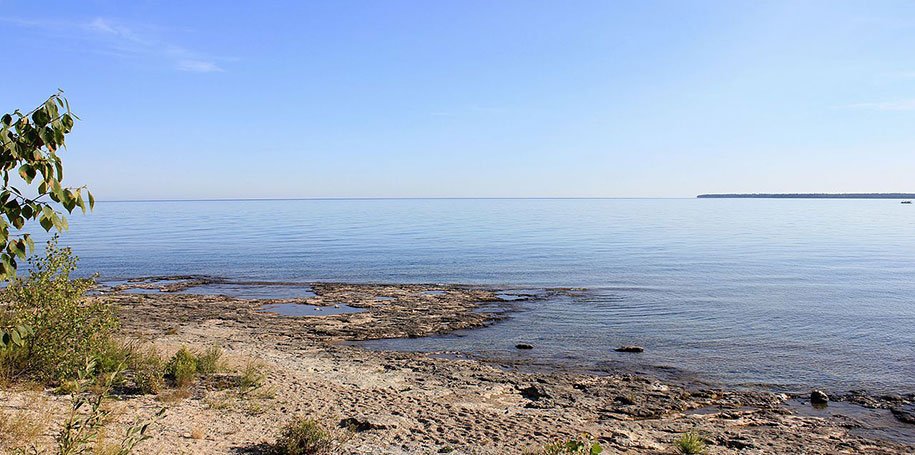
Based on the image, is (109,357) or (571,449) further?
(109,357)

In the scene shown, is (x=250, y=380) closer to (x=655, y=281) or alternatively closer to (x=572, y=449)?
(x=572, y=449)

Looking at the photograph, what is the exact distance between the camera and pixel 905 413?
13727 millimetres

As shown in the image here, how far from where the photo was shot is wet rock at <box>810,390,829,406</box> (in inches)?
567

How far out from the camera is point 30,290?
1131 cm

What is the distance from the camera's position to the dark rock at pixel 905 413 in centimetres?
1327

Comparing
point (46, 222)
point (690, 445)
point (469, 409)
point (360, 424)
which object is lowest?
point (469, 409)

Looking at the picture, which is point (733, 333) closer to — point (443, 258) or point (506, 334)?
point (506, 334)

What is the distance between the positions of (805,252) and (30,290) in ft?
188

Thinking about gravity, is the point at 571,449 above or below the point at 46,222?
below

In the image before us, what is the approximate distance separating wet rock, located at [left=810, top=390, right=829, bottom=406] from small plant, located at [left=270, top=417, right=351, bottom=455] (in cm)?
1161

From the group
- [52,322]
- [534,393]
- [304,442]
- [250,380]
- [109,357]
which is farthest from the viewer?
[534,393]

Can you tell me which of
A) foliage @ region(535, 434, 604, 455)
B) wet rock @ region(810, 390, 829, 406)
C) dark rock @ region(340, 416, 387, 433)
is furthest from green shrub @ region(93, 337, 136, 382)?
wet rock @ region(810, 390, 829, 406)

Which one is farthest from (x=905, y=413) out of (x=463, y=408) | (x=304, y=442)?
(x=304, y=442)

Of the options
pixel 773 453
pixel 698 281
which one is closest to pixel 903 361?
pixel 773 453
